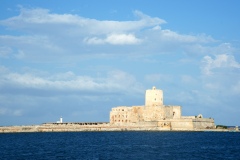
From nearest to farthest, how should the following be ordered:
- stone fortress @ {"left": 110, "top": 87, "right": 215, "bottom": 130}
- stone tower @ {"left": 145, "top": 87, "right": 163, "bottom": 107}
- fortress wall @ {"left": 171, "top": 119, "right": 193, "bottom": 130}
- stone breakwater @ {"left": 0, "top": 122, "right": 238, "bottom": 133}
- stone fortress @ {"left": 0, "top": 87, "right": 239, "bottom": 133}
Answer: fortress wall @ {"left": 171, "top": 119, "right": 193, "bottom": 130}, stone fortress @ {"left": 110, "top": 87, "right": 215, "bottom": 130}, stone fortress @ {"left": 0, "top": 87, "right": 239, "bottom": 133}, stone breakwater @ {"left": 0, "top": 122, "right": 238, "bottom": 133}, stone tower @ {"left": 145, "top": 87, "right": 163, "bottom": 107}

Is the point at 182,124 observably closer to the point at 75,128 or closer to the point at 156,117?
the point at 156,117

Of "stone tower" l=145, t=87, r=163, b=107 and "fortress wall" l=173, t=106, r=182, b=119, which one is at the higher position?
"stone tower" l=145, t=87, r=163, b=107

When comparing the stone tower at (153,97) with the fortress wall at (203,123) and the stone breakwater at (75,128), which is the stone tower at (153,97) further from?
the fortress wall at (203,123)

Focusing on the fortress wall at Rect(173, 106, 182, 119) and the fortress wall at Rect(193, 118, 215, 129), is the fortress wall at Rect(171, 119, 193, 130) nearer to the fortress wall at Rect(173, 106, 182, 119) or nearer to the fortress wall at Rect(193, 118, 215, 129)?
the fortress wall at Rect(193, 118, 215, 129)

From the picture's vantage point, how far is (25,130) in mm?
128750

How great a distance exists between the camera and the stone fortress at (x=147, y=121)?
118 metres

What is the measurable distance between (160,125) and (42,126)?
33945mm

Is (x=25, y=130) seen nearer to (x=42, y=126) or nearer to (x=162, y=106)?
(x=42, y=126)

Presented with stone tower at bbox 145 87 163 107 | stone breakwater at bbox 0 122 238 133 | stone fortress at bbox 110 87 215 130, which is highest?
stone tower at bbox 145 87 163 107

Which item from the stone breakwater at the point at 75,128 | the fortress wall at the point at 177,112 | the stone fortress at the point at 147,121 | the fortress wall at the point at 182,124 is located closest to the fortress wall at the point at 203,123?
the stone fortress at the point at 147,121

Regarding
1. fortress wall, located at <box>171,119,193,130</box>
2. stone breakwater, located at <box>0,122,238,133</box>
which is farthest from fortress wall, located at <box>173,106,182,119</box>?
stone breakwater, located at <box>0,122,238,133</box>

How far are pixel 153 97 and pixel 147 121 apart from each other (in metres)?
6.96

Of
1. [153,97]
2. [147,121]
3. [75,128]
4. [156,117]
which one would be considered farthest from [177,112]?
[75,128]

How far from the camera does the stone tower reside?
12269 centimetres
